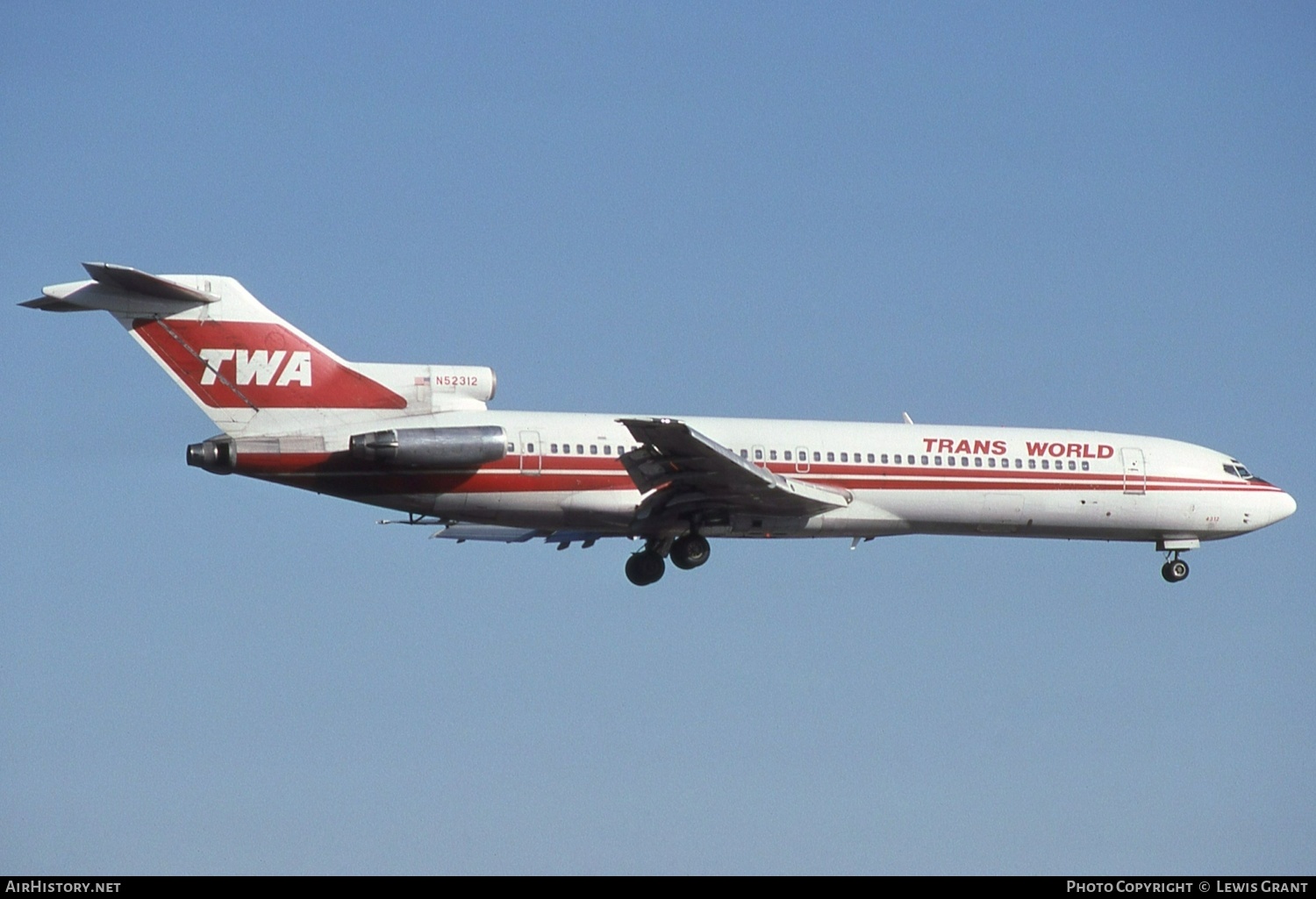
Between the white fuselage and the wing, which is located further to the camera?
the white fuselage

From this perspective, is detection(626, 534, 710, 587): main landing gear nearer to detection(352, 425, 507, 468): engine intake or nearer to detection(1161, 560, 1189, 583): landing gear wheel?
Answer: detection(352, 425, 507, 468): engine intake

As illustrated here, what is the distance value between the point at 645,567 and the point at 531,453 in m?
4.25

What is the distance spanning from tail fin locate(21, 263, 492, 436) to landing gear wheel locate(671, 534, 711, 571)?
20.2 ft

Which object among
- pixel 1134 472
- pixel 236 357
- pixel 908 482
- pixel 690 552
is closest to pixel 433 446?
pixel 236 357

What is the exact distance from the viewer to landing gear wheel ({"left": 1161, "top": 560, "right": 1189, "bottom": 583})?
3734cm

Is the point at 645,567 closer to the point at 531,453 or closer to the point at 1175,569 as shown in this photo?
the point at 531,453

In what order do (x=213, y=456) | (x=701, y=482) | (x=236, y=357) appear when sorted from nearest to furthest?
(x=213, y=456)
(x=236, y=357)
(x=701, y=482)

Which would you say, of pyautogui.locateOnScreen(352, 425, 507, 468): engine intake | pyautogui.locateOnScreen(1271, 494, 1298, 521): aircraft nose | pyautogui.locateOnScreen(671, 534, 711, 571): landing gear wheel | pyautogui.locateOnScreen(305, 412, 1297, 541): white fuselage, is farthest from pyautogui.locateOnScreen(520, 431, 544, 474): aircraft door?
pyautogui.locateOnScreen(1271, 494, 1298, 521): aircraft nose

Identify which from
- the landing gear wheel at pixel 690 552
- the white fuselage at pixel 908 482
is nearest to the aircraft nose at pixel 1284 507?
the white fuselage at pixel 908 482

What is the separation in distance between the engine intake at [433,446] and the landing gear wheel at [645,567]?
464 cm

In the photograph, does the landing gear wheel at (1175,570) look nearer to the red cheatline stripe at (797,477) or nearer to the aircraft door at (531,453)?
the red cheatline stripe at (797,477)

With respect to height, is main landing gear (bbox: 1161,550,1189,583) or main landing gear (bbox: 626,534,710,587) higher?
main landing gear (bbox: 1161,550,1189,583)

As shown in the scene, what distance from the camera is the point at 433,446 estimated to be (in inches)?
1200
